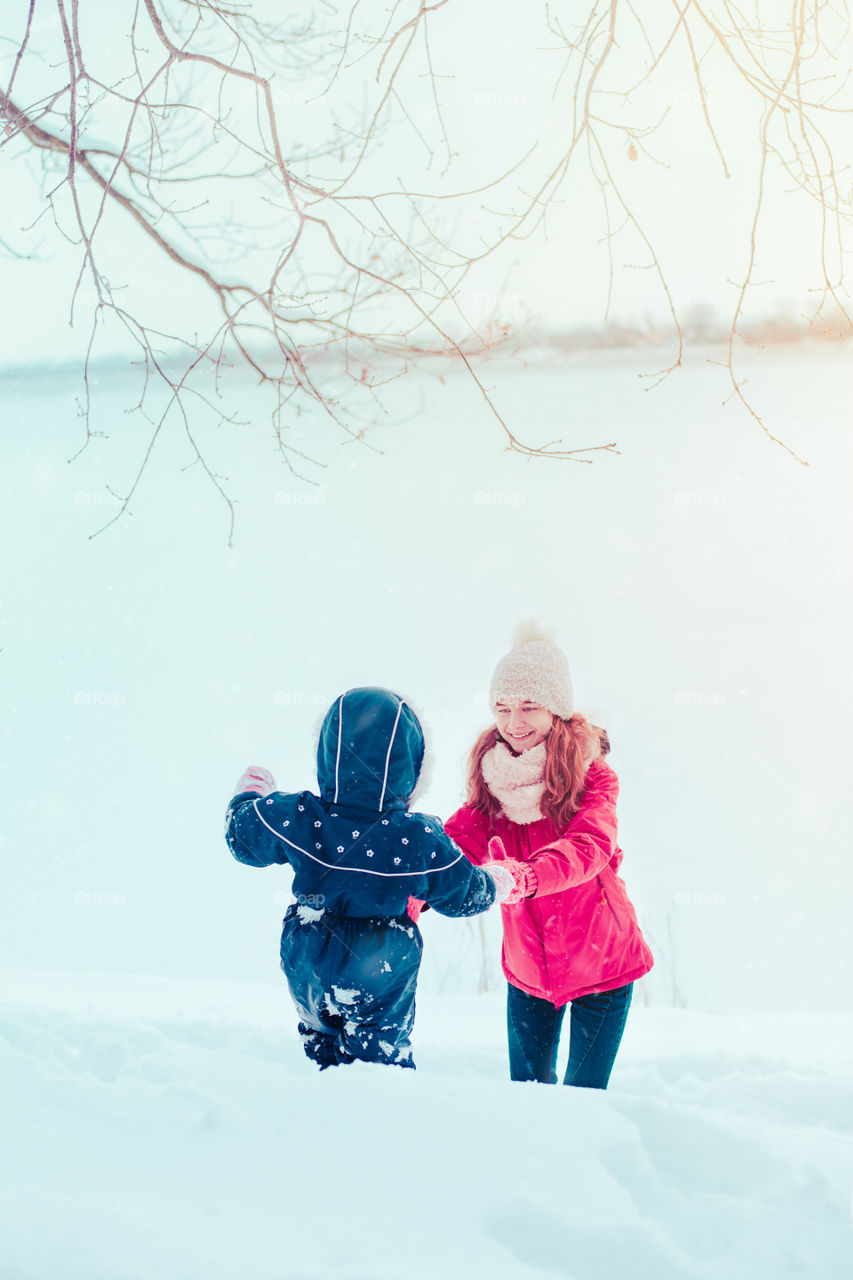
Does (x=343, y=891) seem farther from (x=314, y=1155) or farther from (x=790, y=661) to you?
(x=790, y=661)

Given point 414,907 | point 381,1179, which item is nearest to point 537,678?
point 414,907

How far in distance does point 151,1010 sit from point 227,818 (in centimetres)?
165

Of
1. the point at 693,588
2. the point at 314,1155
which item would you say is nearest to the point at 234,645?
A: the point at 693,588

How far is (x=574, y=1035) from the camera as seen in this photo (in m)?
2.00

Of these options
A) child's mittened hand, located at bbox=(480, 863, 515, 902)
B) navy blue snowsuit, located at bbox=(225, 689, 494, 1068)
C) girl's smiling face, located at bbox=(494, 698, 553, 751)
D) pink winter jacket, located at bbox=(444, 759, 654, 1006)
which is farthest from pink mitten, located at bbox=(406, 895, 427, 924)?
girl's smiling face, located at bbox=(494, 698, 553, 751)

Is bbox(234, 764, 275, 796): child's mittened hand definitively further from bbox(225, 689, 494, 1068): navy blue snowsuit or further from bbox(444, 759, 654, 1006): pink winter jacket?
bbox(444, 759, 654, 1006): pink winter jacket

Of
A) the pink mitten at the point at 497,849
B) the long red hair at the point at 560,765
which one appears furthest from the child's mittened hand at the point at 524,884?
the long red hair at the point at 560,765

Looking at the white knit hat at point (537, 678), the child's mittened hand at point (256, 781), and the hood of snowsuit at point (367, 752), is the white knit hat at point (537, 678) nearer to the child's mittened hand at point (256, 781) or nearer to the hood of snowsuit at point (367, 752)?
the hood of snowsuit at point (367, 752)

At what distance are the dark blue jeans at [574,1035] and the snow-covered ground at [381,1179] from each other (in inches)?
18.5

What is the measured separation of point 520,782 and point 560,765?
0.11 metres

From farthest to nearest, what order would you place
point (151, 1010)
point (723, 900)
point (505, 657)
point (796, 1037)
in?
point (723, 900), point (796, 1037), point (151, 1010), point (505, 657)

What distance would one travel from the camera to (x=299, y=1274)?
976 millimetres

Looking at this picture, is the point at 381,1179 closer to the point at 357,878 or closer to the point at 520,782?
the point at 357,878

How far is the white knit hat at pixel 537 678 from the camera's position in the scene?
2.13m
